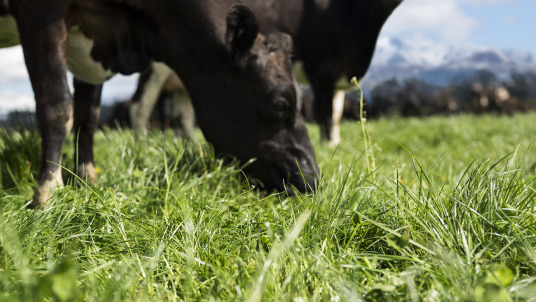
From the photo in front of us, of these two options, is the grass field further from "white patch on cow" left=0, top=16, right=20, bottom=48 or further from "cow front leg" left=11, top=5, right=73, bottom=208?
"white patch on cow" left=0, top=16, right=20, bottom=48

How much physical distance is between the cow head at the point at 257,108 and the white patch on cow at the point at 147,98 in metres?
4.63

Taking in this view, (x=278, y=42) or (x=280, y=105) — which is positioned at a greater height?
(x=278, y=42)

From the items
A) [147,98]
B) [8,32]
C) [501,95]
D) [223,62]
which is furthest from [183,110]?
[501,95]

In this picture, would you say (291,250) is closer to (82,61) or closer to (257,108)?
(257,108)

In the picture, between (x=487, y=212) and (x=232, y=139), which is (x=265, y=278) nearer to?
(x=487, y=212)

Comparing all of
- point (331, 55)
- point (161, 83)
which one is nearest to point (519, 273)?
point (331, 55)

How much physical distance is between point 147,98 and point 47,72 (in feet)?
16.3

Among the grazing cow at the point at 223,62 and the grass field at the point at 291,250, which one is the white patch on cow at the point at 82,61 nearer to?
the grazing cow at the point at 223,62

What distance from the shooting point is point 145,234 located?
5.66 ft

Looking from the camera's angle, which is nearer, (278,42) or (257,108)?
(257,108)

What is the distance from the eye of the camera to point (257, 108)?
2.85 m

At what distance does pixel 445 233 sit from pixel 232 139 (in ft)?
5.79

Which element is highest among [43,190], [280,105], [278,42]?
[278,42]

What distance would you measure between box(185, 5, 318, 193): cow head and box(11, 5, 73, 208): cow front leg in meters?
0.87
